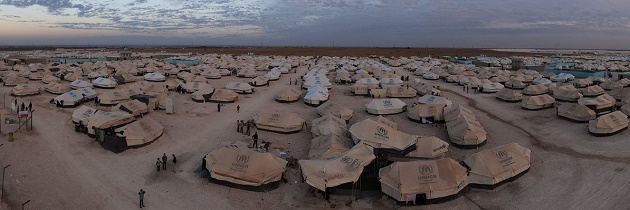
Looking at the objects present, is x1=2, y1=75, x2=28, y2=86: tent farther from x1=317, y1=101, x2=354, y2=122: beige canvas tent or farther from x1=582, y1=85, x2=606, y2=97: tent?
x1=582, y1=85, x2=606, y2=97: tent

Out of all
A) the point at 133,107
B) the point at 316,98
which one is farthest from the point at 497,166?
the point at 133,107

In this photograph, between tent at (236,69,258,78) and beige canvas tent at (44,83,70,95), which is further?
tent at (236,69,258,78)

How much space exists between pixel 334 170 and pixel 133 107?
20244 millimetres

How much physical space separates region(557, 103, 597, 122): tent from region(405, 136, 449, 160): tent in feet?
48.6

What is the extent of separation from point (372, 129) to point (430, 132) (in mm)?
7049

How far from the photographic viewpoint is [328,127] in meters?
23.9

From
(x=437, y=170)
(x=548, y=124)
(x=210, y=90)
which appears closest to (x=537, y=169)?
(x=437, y=170)

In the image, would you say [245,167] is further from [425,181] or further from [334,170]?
[425,181]

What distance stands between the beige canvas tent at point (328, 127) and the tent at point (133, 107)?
14780 millimetres

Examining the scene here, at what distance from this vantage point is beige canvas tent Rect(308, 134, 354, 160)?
19.5 metres

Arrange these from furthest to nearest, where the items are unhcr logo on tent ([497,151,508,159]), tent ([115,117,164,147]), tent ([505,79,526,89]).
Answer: tent ([505,79,526,89])
tent ([115,117,164,147])
unhcr logo on tent ([497,151,508,159])

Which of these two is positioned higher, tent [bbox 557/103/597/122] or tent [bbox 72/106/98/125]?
tent [bbox 557/103/597/122]

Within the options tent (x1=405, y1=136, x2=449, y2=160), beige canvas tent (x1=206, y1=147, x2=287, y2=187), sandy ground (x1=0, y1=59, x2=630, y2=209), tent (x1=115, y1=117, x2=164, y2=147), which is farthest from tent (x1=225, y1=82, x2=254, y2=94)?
tent (x1=405, y1=136, x2=449, y2=160)

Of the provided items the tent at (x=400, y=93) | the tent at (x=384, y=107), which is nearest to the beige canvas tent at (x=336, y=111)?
the tent at (x=384, y=107)
